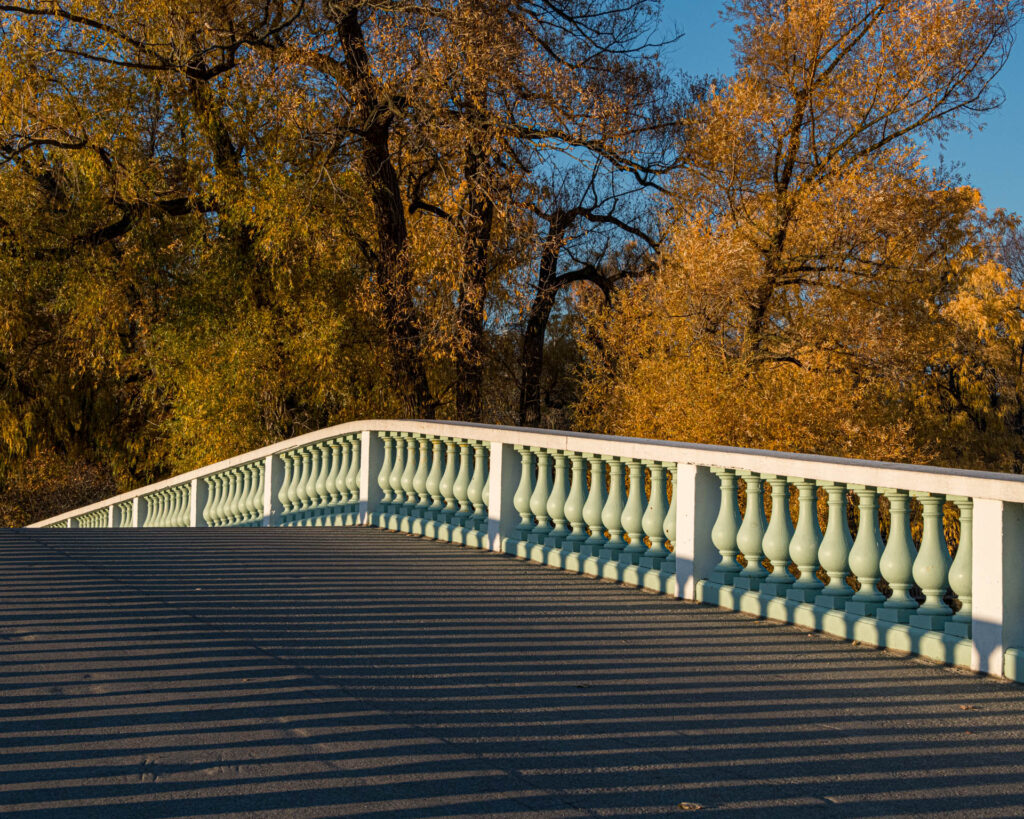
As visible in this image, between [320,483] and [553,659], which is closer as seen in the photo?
[553,659]

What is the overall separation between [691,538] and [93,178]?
16620mm

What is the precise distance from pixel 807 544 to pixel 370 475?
21.6 ft

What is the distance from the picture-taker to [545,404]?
3200 cm

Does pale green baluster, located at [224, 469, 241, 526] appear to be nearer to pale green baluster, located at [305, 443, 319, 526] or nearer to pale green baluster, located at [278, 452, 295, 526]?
pale green baluster, located at [278, 452, 295, 526]

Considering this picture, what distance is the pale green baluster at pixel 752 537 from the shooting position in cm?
708

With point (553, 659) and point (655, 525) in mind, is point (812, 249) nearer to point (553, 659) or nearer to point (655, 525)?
Result: point (655, 525)

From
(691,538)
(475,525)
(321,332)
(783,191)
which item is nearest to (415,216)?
(321,332)

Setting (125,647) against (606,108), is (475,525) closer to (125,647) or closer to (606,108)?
(125,647)

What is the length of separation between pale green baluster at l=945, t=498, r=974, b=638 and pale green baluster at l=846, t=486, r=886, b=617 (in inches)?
19.2

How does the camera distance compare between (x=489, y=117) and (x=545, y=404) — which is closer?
(x=489, y=117)

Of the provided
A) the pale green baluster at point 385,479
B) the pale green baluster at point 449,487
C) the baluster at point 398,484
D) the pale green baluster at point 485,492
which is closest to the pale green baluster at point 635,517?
the pale green baluster at point 485,492

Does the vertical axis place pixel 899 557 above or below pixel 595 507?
below

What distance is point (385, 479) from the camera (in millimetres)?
12219

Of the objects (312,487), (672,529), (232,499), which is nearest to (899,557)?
(672,529)
